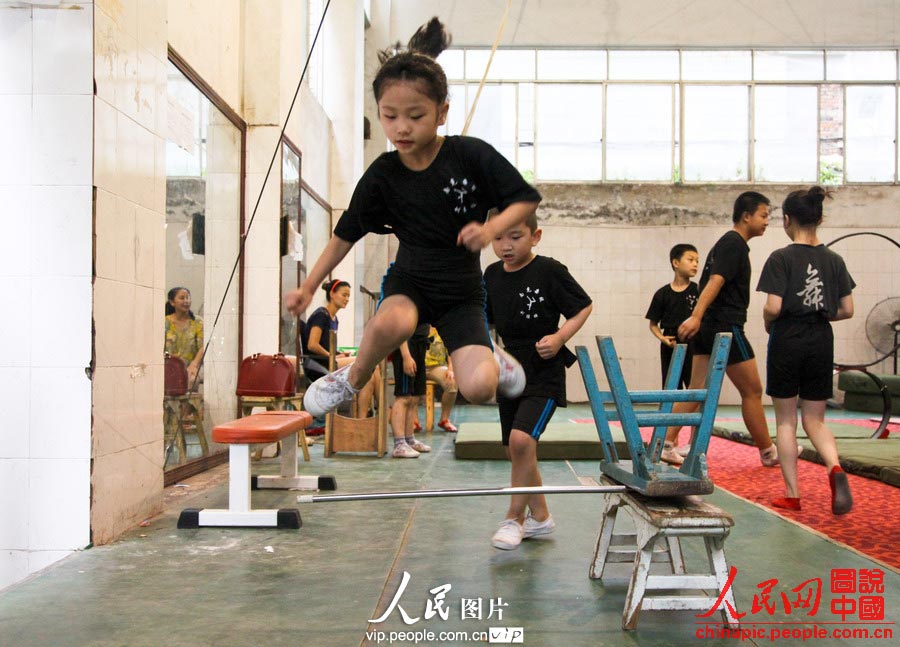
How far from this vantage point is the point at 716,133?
43.3ft

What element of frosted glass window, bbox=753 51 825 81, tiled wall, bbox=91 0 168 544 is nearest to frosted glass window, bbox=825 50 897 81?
frosted glass window, bbox=753 51 825 81

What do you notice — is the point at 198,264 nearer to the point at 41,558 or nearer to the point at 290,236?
the point at 290,236

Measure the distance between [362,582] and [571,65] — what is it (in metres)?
12.1

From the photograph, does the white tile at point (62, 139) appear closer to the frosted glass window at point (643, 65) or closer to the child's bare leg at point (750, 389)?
the child's bare leg at point (750, 389)

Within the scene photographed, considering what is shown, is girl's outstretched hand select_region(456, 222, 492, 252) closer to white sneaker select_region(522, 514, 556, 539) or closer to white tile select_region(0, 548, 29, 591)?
white sneaker select_region(522, 514, 556, 539)

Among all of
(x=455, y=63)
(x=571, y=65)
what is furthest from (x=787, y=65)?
(x=455, y=63)

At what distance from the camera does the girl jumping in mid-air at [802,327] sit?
3842 mm

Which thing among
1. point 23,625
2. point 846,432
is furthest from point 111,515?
point 846,432

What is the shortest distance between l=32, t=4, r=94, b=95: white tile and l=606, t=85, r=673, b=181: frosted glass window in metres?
10.9

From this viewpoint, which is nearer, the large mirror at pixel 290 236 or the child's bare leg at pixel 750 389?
the child's bare leg at pixel 750 389

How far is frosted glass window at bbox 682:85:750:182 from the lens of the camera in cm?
1316

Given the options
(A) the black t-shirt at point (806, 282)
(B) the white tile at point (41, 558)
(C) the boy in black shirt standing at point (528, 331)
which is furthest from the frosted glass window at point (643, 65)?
(B) the white tile at point (41, 558)

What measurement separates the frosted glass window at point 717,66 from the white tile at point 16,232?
39.6ft

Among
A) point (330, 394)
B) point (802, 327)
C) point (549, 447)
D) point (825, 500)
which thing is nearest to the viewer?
point (330, 394)
